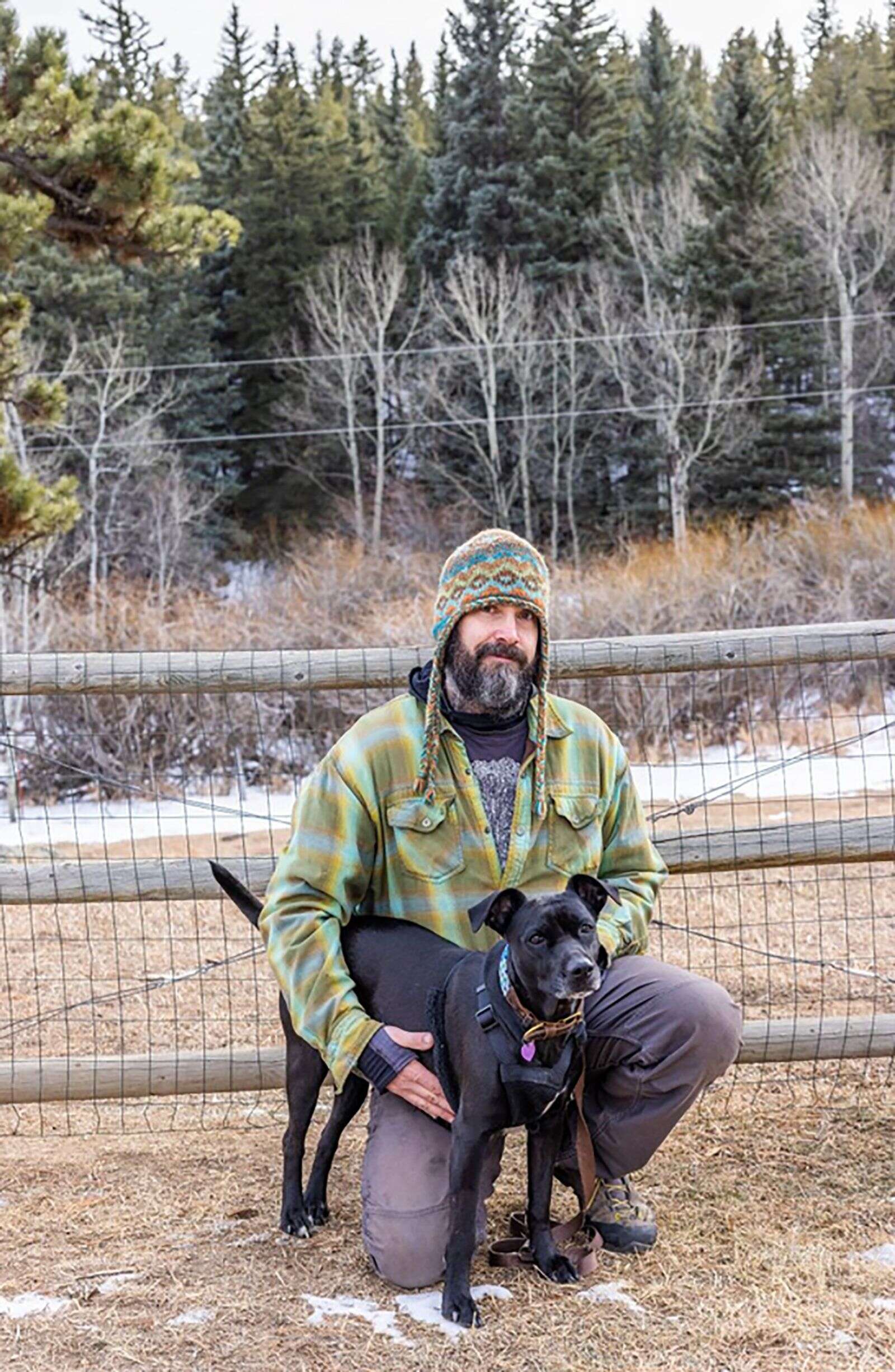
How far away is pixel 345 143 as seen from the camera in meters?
37.5

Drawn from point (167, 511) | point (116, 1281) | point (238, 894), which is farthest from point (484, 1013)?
point (167, 511)

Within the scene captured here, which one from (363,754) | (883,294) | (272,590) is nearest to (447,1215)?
(363,754)

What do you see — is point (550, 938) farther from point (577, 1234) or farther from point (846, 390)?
point (846, 390)

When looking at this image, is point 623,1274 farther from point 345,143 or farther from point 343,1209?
point 345,143

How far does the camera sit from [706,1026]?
3.13 metres

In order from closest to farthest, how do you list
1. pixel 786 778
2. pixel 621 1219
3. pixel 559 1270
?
pixel 559 1270, pixel 621 1219, pixel 786 778

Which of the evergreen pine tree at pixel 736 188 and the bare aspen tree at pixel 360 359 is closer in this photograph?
the evergreen pine tree at pixel 736 188

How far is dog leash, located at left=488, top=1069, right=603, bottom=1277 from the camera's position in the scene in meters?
3.06

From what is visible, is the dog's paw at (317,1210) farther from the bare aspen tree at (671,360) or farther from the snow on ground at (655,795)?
the bare aspen tree at (671,360)

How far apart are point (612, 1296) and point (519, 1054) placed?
22.9 inches

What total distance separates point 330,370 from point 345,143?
7.76m

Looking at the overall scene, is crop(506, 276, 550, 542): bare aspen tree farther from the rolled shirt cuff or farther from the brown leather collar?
the brown leather collar

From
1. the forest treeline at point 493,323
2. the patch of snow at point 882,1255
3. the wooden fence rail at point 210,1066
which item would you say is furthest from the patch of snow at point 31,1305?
the forest treeline at point 493,323

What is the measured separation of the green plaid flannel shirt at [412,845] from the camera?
10.7 feet
